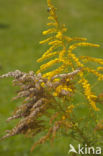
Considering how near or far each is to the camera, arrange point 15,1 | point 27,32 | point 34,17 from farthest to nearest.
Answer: point 15,1 → point 34,17 → point 27,32

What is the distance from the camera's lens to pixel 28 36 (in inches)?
866

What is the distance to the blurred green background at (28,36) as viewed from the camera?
8367 millimetres

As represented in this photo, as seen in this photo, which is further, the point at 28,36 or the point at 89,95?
the point at 28,36

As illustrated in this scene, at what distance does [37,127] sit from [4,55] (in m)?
14.4

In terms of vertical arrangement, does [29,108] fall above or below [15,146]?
below

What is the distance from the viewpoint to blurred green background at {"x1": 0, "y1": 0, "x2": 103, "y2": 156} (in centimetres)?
837

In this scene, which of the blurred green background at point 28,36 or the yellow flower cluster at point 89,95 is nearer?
the yellow flower cluster at point 89,95

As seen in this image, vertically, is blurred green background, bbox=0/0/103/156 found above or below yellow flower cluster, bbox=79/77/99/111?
above

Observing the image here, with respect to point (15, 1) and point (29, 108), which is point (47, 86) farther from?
point (15, 1)

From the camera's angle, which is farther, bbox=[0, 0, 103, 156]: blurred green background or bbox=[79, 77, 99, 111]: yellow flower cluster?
Answer: bbox=[0, 0, 103, 156]: blurred green background

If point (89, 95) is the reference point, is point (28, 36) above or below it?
above

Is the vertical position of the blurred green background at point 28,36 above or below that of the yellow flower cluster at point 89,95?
above

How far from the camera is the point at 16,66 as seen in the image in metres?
16.0

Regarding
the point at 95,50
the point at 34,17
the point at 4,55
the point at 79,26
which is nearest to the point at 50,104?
the point at 4,55
